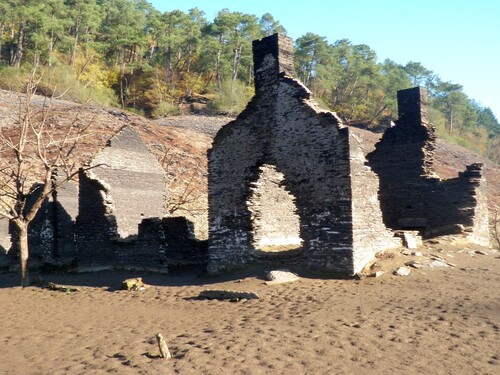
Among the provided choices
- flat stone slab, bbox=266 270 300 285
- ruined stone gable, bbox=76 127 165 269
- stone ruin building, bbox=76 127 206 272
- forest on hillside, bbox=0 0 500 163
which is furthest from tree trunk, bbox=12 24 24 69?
flat stone slab, bbox=266 270 300 285

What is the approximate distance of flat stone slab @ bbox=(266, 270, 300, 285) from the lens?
1027 centimetres

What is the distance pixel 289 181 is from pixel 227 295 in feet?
11.4

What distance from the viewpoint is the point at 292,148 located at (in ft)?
38.0

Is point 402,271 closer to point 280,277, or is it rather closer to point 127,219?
point 280,277

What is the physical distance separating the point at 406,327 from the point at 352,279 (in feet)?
10.6

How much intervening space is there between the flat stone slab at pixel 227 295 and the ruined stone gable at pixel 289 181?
2.08 metres

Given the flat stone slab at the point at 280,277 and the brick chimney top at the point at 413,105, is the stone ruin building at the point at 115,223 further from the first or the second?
the brick chimney top at the point at 413,105

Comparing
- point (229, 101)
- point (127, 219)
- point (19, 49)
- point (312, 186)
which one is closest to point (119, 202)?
point (127, 219)

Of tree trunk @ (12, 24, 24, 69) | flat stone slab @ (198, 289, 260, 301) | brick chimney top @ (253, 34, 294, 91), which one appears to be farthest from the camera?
tree trunk @ (12, 24, 24, 69)

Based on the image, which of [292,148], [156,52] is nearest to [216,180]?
[292,148]

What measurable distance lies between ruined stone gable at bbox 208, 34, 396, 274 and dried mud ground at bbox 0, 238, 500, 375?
0.85 meters

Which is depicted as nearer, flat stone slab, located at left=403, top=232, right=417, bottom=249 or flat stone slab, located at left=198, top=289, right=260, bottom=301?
flat stone slab, located at left=198, top=289, right=260, bottom=301

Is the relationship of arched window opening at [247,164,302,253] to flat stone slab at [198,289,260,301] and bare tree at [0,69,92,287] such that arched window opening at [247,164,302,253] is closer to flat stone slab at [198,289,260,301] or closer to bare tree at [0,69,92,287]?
flat stone slab at [198,289,260,301]

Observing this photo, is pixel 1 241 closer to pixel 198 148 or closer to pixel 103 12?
pixel 198 148
